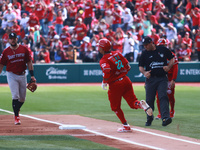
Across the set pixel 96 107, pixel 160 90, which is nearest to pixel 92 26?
pixel 96 107

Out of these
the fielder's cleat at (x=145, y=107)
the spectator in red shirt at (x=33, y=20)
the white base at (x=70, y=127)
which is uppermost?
the spectator in red shirt at (x=33, y=20)

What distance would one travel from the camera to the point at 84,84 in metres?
26.2

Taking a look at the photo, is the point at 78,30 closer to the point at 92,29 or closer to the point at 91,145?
the point at 92,29

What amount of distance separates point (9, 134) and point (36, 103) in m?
7.17

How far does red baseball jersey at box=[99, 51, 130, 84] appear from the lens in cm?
965

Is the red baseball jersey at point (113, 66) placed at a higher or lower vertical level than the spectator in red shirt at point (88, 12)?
lower

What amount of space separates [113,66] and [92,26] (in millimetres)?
18378

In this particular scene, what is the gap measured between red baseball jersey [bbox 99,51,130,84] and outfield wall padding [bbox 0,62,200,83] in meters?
16.7

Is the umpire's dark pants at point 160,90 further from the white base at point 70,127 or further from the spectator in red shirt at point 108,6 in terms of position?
the spectator in red shirt at point 108,6

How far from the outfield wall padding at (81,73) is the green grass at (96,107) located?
149 inches

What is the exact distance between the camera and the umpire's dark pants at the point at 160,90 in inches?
416

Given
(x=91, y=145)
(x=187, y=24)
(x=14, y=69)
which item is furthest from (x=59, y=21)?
(x=91, y=145)

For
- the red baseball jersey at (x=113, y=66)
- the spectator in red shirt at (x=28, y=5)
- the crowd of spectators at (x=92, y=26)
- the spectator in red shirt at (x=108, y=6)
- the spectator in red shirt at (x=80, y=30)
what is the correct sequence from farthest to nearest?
1. the spectator in red shirt at (x=28, y=5)
2. the spectator in red shirt at (x=108, y=6)
3. the spectator in red shirt at (x=80, y=30)
4. the crowd of spectators at (x=92, y=26)
5. the red baseball jersey at (x=113, y=66)

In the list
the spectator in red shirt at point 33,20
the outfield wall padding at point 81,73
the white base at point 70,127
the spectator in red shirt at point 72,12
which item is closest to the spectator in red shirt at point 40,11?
the spectator in red shirt at point 33,20
